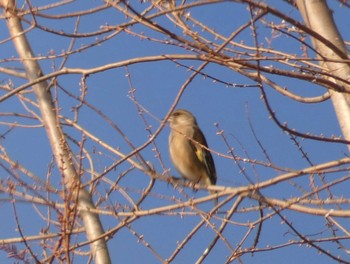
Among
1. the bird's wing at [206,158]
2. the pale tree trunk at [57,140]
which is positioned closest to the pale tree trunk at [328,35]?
the pale tree trunk at [57,140]

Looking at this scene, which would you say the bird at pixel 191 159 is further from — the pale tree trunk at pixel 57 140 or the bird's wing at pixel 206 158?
the pale tree trunk at pixel 57 140

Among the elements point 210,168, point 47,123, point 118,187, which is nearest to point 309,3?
point 118,187

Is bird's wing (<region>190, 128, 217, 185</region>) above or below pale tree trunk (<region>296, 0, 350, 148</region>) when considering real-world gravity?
above

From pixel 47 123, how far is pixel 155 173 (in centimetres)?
92

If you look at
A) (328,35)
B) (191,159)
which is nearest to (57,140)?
(328,35)

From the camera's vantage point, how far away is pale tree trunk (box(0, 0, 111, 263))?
13.7 ft

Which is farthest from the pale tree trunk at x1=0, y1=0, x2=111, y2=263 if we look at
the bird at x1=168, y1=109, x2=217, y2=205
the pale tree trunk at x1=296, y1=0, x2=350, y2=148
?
the bird at x1=168, y1=109, x2=217, y2=205

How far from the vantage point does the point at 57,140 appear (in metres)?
4.64

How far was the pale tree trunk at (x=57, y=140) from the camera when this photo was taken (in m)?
4.18

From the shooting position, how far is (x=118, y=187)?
4191 millimetres

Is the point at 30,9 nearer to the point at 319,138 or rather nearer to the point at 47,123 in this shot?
the point at 47,123

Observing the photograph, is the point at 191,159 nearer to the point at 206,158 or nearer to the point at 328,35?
the point at 206,158

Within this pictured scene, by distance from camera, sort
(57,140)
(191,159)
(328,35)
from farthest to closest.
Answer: (191,159) < (57,140) < (328,35)

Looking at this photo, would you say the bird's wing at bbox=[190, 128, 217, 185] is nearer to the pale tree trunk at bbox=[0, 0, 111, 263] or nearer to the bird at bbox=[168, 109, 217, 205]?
the bird at bbox=[168, 109, 217, 205]
